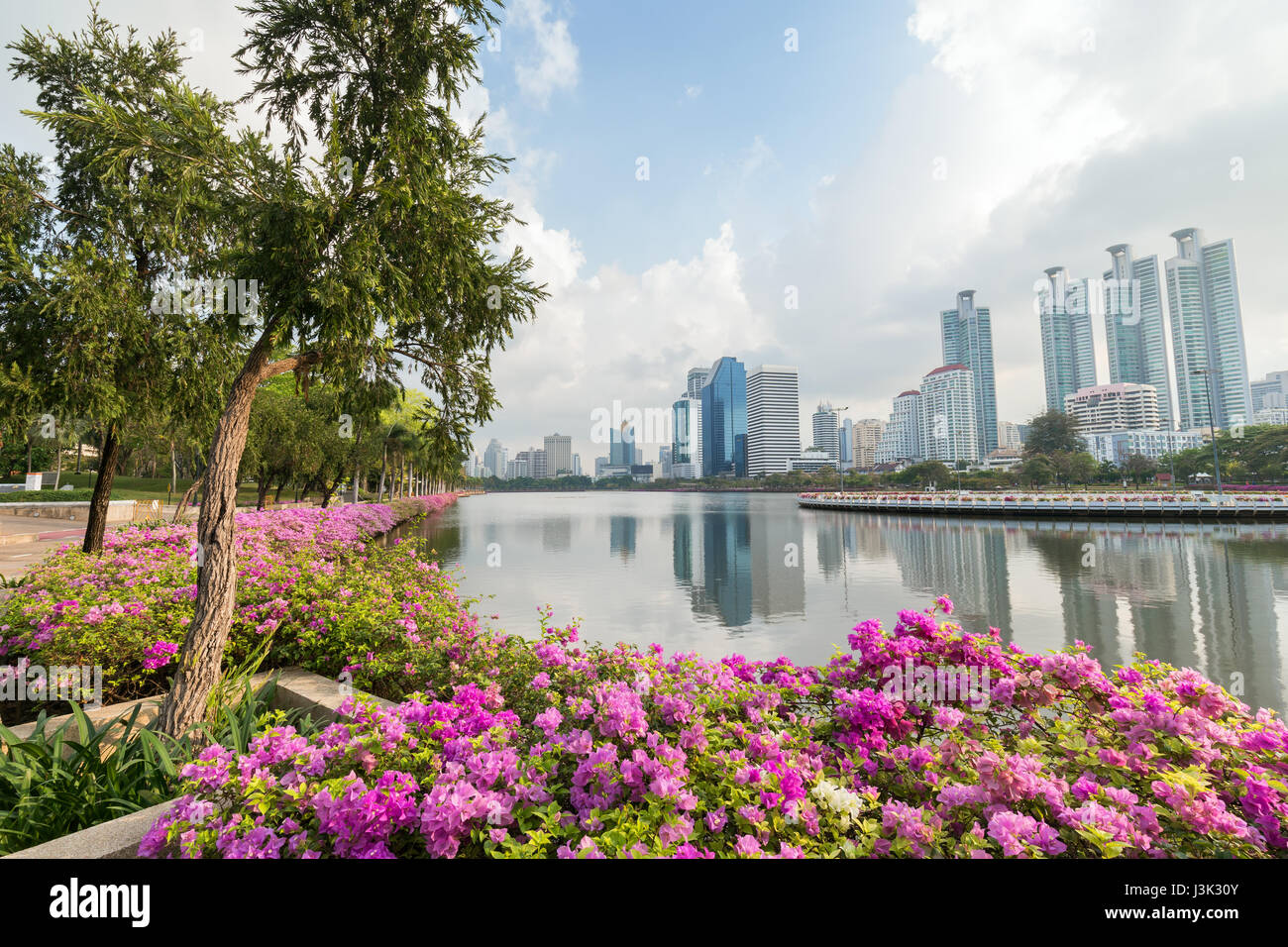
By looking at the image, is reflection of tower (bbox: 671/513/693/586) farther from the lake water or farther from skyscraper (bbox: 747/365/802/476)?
skyscraper (bbox: 747/365/802/476)

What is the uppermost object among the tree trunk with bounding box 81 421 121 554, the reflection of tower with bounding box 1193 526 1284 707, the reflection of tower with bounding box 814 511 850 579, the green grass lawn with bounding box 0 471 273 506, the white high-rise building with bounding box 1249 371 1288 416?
the white high-rise building with bounding box 1249 371 1288 416

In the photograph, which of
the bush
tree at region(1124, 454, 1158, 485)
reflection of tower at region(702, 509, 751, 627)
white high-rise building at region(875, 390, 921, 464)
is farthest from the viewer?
white high-rise building at region(875, 390, 921, 464)

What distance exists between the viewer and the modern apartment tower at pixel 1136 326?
417 ft

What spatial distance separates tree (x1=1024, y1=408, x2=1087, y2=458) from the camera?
82.0m

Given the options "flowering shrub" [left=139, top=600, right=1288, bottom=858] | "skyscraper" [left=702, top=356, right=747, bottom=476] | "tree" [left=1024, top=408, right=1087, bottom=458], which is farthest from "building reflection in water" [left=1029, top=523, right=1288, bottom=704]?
"skyscraper" [left=702, top=356, right=747, bottom=476]

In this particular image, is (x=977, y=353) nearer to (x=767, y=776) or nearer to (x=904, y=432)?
(x=904, y=432)

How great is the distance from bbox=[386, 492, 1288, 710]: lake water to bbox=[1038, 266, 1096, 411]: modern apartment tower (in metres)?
170

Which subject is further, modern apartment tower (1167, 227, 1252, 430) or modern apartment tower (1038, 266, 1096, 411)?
modern apartment tower (1038, 266, 1096, 411)

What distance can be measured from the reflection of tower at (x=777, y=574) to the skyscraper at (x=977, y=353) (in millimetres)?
155213

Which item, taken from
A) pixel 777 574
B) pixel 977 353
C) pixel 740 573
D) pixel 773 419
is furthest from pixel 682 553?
pixel 977 353

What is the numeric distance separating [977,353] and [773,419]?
3284 inches

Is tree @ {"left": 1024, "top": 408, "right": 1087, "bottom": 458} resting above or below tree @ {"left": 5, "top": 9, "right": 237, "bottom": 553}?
above

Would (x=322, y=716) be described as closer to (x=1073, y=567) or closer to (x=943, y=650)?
(x=943, y=650)
